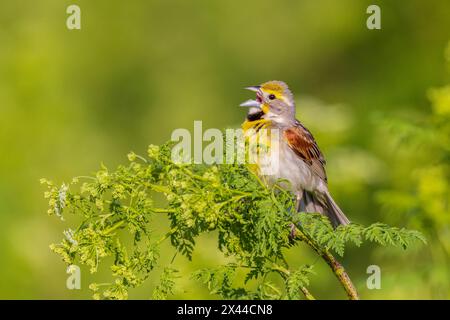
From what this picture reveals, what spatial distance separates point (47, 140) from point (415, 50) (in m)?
4.72

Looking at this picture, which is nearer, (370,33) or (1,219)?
(1,219)

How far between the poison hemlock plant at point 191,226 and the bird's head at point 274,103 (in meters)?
2.30

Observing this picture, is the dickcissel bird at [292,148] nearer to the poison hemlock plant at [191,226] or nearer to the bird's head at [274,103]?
the bird's head at [274,103]

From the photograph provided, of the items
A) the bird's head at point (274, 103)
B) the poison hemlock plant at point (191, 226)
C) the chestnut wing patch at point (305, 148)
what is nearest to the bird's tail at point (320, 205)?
the chestnut wing patch at point (305, 148)

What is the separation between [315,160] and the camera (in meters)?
5.82

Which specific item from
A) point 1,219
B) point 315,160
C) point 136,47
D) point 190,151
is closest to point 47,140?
point 1,219

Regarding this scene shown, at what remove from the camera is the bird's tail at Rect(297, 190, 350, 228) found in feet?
17.9

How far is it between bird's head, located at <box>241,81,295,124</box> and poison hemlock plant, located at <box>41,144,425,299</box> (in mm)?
2296

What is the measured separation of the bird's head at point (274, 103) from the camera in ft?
18.9

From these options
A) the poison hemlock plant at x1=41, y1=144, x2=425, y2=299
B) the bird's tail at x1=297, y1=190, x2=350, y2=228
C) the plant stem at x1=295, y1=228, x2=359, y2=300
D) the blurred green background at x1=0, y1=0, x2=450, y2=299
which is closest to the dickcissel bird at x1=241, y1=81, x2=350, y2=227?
→ the bird's tail at x1=297, y1=190, x2=350, y2=228

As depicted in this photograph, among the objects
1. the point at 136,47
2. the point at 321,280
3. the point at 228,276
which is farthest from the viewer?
the point at 136,47

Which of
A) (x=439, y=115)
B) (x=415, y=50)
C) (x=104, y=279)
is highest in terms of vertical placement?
(x=415, y=50)

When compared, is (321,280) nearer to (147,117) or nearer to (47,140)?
(47,140)

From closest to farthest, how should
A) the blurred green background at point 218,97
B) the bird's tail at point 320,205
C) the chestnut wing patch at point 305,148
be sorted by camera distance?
the bird's tail at point 320,205
the chestnut wing patch at point 305,148
the blurred green background at point 218,97
